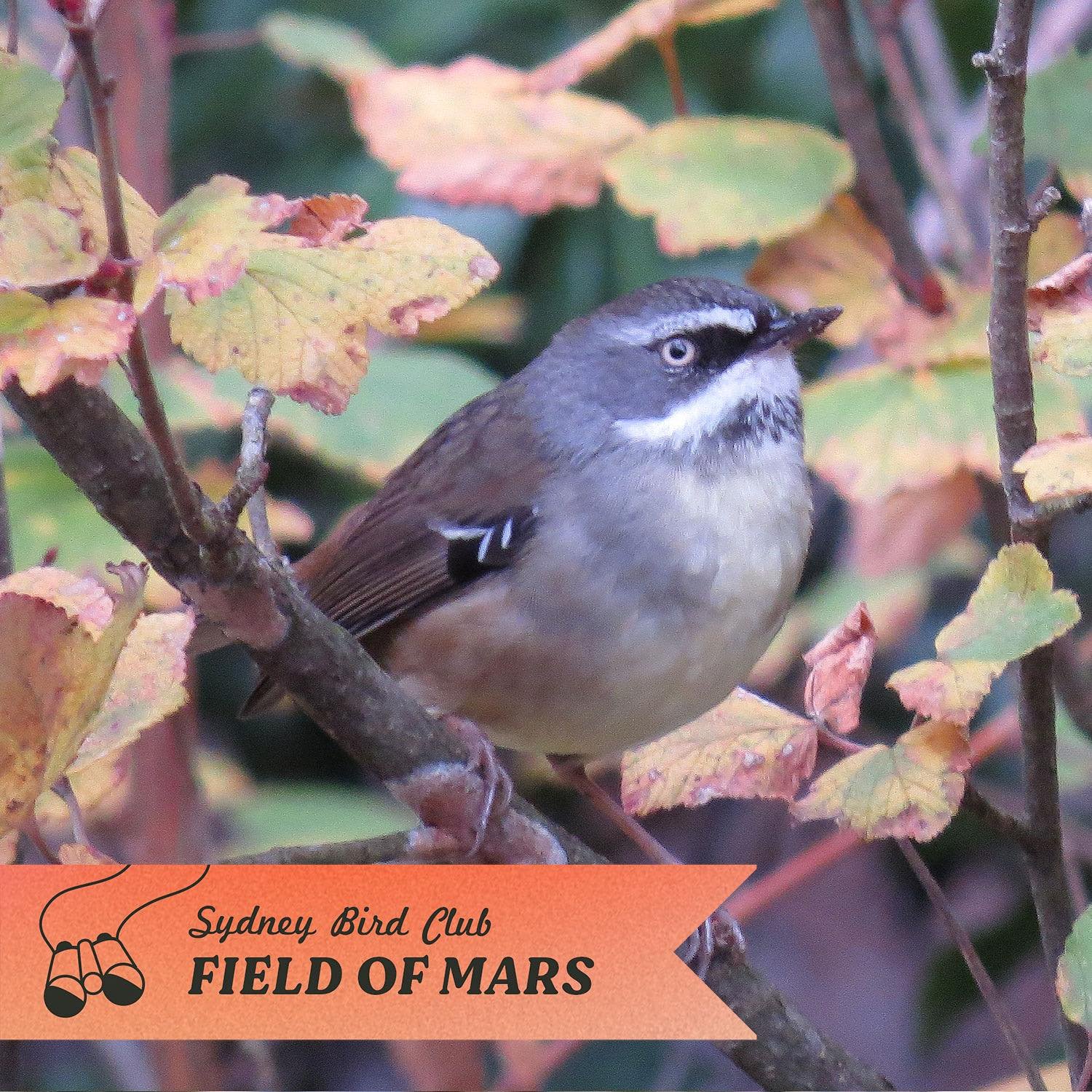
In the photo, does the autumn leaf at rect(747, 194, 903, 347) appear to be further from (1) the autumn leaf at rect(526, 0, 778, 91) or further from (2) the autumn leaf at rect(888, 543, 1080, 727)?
(2) the autumn leaf at rect(888, 543, 1080, 727)

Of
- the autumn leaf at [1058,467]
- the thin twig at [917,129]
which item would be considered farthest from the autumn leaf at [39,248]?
the thin twig at [917,129]

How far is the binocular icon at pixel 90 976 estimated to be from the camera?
1.57 metres

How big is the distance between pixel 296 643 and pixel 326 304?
0.36 m

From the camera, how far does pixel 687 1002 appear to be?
166cm

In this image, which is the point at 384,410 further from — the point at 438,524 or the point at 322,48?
the point at 322,48

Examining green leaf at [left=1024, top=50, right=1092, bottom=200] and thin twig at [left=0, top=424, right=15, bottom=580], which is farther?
green leaf at [left=1024, top=50, right=1092, bottom=200]

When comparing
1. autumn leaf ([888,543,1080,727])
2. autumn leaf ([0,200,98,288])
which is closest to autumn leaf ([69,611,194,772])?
autumn leaf ([0,200,98,288])

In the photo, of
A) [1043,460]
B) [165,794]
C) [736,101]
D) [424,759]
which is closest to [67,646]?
[424,759]

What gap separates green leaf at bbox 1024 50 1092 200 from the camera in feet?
7.37

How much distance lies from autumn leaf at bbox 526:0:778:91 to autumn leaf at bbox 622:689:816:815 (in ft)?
3.86

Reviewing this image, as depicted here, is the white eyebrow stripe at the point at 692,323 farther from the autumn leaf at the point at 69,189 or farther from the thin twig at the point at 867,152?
the autumn leaf at the point at 69,189

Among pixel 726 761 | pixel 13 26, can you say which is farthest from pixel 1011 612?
pixel 13 26

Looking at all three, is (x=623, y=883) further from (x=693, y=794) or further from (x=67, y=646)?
(x=67, y=646)

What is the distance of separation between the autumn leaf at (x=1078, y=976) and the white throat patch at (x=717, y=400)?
1092 millimetres
